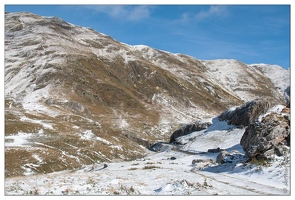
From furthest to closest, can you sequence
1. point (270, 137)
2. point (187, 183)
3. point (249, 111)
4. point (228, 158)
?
point (249, 111) < point (228, 158) < point (270, 137) < point (187, 183)

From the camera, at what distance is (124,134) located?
104 metres

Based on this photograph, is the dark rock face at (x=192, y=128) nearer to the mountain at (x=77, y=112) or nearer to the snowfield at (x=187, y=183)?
the mountain at (x=77, y=112)

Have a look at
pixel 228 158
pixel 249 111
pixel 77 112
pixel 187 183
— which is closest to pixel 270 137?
pixel 228 158

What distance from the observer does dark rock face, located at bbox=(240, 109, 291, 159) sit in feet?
91.3

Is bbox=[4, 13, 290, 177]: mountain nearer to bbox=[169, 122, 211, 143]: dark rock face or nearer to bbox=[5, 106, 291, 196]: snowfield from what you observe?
bbox=[169, 122, 211, 143]: dark rock face

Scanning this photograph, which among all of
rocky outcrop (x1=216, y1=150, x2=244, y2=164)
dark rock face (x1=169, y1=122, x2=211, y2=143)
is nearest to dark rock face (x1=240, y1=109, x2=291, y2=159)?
rocky outcrop (x1=216, y1=150, x2=244, y2=164)

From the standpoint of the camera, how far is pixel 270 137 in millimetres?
29328

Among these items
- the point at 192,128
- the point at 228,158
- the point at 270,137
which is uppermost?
the point at 192,128

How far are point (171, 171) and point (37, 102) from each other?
4181 inches

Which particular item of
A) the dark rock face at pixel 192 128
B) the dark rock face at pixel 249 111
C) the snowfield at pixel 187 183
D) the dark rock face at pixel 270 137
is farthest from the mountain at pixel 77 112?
the dark rock face at pixel 270 137

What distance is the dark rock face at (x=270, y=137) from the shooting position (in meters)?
27.8

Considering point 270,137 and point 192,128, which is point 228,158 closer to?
point 270,137
